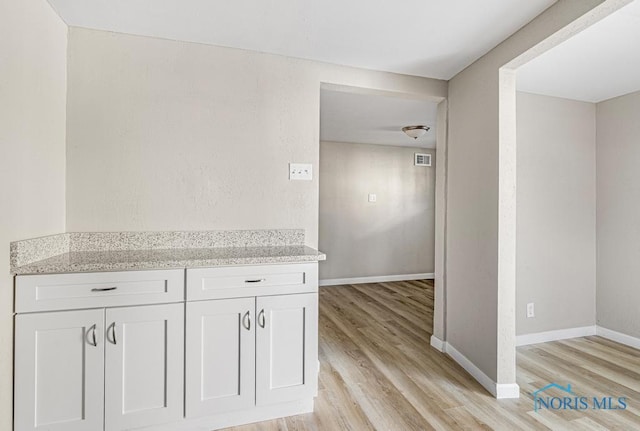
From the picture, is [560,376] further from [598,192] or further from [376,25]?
[376,25]

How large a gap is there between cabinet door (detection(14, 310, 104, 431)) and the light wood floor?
752 millimetres

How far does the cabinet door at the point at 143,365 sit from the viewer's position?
5.12 ft

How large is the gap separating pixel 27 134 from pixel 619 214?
432 centimetres

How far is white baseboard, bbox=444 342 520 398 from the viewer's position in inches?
80.8

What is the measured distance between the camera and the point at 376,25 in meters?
1.89

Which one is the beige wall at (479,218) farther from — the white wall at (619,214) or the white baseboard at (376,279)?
the white baseboard at (376,279)

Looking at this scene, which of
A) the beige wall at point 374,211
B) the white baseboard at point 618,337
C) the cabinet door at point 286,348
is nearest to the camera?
the cabinet door at point 286,348

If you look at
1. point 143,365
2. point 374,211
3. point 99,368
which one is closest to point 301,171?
point 143,365

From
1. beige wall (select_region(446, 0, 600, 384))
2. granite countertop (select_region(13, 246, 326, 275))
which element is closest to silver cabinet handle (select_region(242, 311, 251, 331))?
granite countertop (select_region(13, 246, 326, 275))

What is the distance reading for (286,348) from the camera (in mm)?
1833

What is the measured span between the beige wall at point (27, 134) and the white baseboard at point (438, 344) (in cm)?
271

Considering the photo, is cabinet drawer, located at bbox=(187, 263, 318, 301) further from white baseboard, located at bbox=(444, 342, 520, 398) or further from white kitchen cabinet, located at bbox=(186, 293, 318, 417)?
white baseboard, located at bbox=(444, 342, 520, 398)

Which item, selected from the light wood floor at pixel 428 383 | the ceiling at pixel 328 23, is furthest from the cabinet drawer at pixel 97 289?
the ceiling at pixel 328 23

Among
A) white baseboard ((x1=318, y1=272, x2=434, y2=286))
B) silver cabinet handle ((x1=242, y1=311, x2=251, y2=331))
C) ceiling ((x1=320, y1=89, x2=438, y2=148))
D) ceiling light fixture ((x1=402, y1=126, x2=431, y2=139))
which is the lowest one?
white baseboard ((x1=318, y1=272, x2=434, y2=286))
